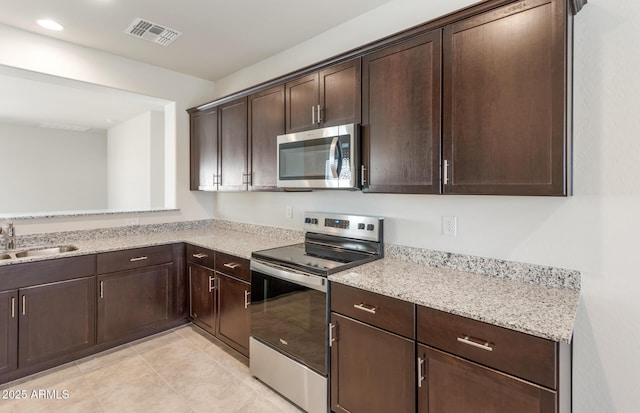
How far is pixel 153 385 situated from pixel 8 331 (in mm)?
1103

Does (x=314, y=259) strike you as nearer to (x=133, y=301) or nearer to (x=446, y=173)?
(x=446, y=173)

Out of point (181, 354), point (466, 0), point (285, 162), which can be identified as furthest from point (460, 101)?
point (181, 354)

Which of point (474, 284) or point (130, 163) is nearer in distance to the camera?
point (474, 284)

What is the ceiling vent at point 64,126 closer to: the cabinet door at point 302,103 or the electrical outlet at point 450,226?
the cabinet door at point 302,103

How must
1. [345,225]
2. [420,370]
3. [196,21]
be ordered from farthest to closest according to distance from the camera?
[196,21] → [345,225] → [420,370]

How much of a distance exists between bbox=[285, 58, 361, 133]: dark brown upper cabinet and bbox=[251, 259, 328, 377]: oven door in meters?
1.08

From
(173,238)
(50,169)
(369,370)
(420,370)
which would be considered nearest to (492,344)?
(420,370)

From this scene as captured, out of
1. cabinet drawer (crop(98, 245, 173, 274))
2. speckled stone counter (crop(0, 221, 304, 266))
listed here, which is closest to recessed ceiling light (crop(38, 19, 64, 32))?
speckled stone counter (crop(0, 221, 304, 266))

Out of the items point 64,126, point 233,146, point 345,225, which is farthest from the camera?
point 64,126

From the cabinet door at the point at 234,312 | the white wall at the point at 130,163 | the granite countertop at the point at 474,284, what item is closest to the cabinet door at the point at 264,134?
the granite countertop at the point at 474,284

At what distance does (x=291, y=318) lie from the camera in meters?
2.18

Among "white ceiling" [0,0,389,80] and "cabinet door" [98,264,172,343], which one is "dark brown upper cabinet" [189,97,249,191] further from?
"cabinet door" [98,264,172,343]

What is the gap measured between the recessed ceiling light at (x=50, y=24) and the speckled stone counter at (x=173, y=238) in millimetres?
1763

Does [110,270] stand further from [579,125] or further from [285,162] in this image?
[579,125]
